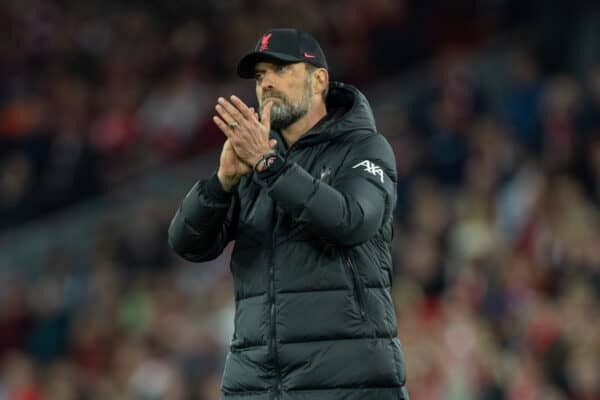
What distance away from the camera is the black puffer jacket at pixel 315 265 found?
3982 millimetres

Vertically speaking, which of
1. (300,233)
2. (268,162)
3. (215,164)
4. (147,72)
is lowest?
(215,164)

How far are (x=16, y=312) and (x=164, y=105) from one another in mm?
2783

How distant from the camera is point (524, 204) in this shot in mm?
9305

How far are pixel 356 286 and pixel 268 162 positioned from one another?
18.8 inches

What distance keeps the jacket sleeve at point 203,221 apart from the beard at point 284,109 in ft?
0.89

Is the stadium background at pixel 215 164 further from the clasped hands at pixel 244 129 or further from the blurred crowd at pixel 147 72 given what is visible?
the clasped hands at pixel 244 129

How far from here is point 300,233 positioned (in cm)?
416

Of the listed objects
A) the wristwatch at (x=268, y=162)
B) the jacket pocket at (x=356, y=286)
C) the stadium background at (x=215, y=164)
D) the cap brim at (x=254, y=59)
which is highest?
the cap brim at (x=254, y=59)

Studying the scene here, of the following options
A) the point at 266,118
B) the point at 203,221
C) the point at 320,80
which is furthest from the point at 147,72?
the point at 266,118

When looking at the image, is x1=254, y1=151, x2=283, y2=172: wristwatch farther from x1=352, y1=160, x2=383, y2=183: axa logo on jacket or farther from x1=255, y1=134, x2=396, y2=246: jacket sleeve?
x1=352, y1=160, x2=383, y2=183: axa logo on jacket

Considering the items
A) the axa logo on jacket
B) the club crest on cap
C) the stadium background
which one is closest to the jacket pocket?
the axa logo on jacket

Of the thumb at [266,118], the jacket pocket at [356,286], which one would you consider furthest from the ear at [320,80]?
the jacket pocket at [356,286]

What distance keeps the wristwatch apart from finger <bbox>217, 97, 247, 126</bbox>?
0.11 metres

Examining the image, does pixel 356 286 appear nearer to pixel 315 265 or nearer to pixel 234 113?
pixel 315 265
